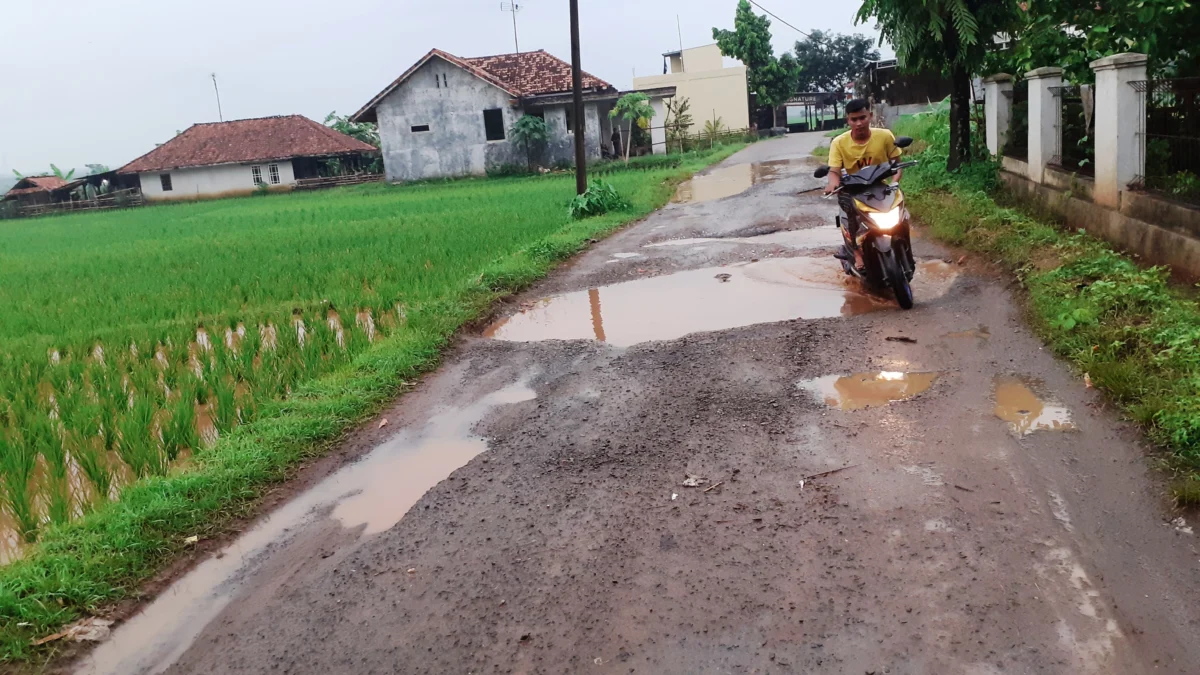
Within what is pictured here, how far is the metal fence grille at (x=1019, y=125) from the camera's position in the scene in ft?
36.0

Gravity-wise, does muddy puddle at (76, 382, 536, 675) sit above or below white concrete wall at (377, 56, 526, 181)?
below

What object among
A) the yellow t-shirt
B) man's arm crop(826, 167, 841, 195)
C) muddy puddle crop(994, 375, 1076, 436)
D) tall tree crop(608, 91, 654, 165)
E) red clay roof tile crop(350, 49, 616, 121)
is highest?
red clay roof tile crop(350, 49, 616, 121)

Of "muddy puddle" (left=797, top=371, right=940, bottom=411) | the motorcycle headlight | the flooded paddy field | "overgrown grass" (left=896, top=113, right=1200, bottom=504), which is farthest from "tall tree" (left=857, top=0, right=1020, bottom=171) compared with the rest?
"muddy puddle" (left=797, top=371, right=940, bottom=411)

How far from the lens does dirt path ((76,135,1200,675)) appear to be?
296 centimetres

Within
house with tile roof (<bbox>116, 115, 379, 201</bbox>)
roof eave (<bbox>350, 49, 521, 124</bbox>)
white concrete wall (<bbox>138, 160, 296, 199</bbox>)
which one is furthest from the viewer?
white concrete wall (<bbox>138, 160, 296, 199</bbox>)

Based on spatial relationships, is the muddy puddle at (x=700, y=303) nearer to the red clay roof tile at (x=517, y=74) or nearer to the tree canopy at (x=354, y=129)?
the red clay roof tile at (x=517, y=74)

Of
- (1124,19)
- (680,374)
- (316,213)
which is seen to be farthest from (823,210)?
(316,213)

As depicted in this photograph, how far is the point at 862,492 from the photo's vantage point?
3.94m

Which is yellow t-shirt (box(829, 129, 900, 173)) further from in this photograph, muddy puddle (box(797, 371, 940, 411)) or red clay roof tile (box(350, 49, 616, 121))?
red clay roof tile (box(350, 49, 616, 121))

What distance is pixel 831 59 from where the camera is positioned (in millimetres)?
65375

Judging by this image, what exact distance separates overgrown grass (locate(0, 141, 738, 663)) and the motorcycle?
132 inches

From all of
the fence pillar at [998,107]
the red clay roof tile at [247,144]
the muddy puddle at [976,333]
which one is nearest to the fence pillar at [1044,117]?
the fence pillar at [998,107]

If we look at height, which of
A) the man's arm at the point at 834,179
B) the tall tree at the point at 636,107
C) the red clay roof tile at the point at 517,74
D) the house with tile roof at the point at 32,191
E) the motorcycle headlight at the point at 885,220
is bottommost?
the motorcycle headlight at the point at 885,220

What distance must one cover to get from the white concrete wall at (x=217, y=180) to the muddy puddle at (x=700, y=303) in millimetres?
37429
